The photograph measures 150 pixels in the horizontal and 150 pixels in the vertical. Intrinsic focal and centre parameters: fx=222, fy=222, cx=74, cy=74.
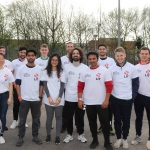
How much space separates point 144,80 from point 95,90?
110 centimetres

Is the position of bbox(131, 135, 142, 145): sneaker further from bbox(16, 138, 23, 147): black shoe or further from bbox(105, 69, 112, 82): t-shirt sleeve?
bbox(16, 138, 23, 147): black shoe

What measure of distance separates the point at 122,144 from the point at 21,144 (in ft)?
7.31

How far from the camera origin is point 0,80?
489 centimetres

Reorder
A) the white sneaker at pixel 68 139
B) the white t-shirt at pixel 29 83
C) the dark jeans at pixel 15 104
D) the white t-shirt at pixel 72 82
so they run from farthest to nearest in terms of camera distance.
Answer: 1. the dark jeans at pixel 15 104
2. the white sneaker at pixel 68 139
3. the white t-shirt at pixel 72 82
4. the white t-shirt at pixel 29 83

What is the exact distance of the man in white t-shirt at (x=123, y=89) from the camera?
181 inches

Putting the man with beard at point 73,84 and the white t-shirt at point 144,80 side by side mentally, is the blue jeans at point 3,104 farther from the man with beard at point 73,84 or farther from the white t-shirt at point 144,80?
the white t-shirt at point 144,80

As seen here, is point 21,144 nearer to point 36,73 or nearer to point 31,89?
point 31,89

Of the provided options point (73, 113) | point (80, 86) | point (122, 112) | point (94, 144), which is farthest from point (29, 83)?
point (122, 112)

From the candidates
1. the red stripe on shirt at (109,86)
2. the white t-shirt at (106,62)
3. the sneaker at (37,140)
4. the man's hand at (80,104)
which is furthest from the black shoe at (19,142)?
the white t-shirt at (106,62)

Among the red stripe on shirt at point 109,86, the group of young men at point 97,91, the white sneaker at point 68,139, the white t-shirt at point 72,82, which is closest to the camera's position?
the red stripe on shirt at point 109,86

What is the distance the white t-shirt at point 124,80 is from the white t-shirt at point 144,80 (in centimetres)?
21

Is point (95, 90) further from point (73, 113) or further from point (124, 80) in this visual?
point (73, 113)

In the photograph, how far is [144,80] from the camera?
4727mm

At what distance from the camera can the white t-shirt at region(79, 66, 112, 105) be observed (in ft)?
14.7
